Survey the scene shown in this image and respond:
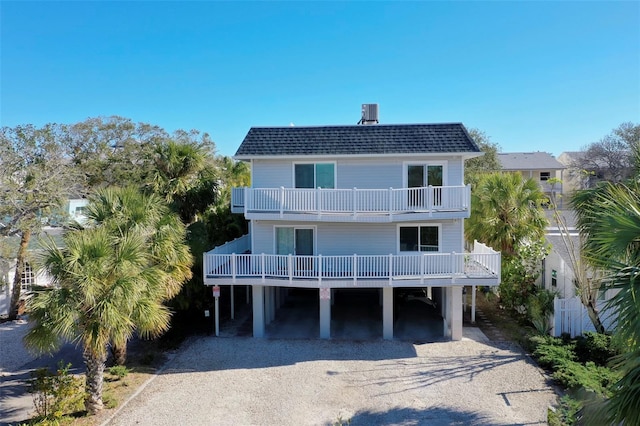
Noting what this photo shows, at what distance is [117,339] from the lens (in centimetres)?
969

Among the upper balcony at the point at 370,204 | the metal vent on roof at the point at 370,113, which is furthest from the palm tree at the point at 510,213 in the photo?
the metal vent on roof at the point at 370,113

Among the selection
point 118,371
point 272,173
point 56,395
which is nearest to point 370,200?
point 272,173

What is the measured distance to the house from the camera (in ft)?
48.6

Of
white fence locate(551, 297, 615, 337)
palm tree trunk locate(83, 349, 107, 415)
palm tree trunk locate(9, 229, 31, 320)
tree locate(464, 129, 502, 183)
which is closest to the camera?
palm tree trunk locate(83, 349, 107, 415)

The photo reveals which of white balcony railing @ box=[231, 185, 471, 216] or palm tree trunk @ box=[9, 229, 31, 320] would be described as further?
palm tree trunk @ box=[9, 229, 31, 320]

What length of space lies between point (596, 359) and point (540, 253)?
21.6 ft

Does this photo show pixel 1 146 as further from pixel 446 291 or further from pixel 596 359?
pixel 596 359

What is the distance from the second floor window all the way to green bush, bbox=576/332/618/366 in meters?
10.7

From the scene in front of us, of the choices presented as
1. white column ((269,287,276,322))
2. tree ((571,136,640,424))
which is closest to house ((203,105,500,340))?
white column ((269,287,276,322))

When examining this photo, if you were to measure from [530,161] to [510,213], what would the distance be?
37504mm

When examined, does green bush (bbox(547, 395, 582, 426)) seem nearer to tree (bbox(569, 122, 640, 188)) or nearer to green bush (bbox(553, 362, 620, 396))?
green bush (bbox(553, 362, 620, 396))

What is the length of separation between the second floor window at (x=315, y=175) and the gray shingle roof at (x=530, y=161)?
128ft

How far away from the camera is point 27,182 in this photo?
51.9 feet

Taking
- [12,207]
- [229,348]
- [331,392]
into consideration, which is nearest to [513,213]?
[331,392]
